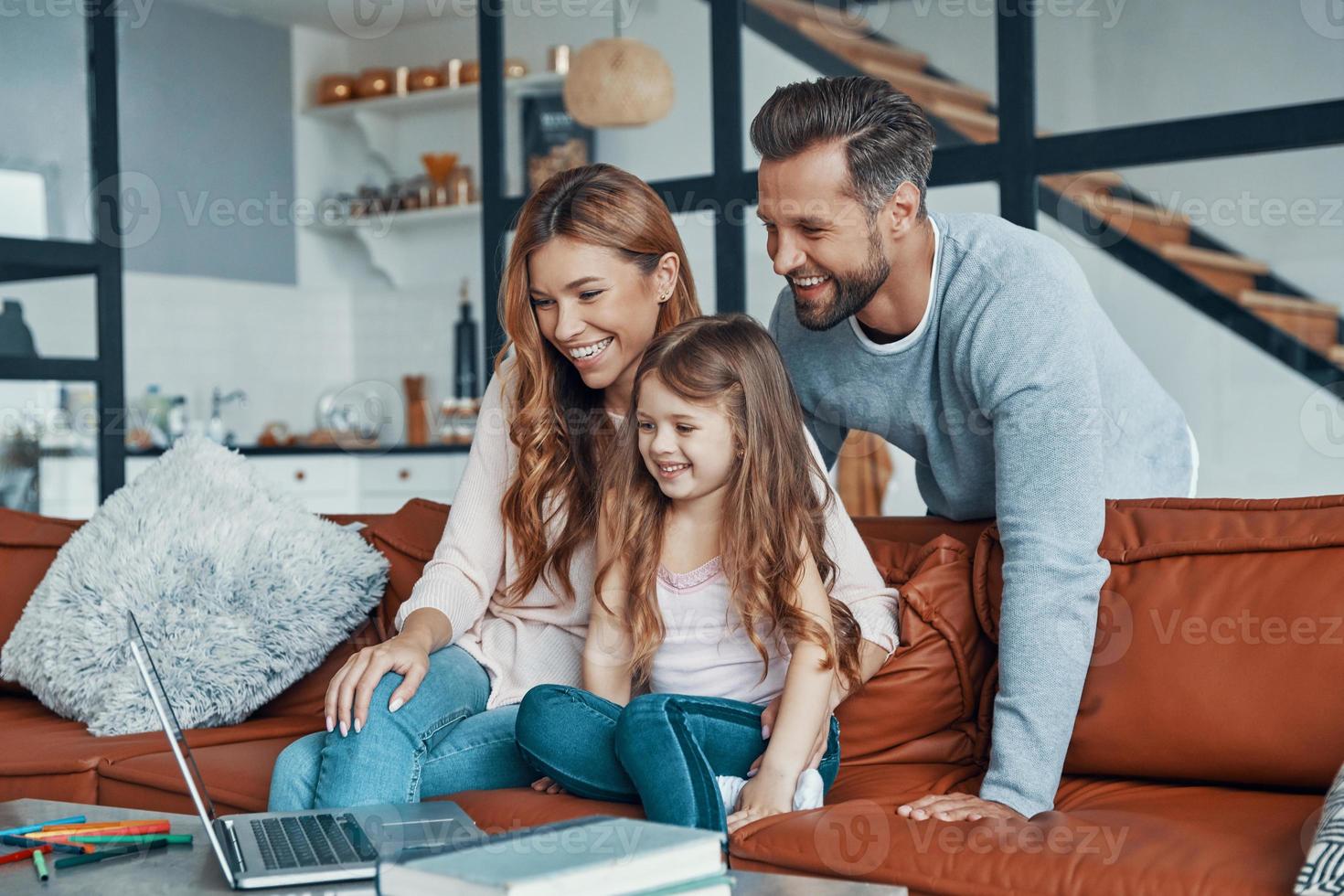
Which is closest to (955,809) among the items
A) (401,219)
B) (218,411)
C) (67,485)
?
(67,485)

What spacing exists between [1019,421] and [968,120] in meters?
2.03

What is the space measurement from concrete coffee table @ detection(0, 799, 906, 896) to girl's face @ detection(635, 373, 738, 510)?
0.65m

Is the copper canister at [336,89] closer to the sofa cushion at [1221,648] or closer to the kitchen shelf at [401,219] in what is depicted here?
the kitchen shelf at [401,219]

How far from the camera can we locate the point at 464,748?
5.78 feet

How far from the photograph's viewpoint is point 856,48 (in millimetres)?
3953

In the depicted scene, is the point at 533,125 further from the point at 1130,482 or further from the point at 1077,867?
the point at 1077,867

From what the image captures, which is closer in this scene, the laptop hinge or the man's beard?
the laptop hinge

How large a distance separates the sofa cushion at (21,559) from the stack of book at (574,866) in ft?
6.02

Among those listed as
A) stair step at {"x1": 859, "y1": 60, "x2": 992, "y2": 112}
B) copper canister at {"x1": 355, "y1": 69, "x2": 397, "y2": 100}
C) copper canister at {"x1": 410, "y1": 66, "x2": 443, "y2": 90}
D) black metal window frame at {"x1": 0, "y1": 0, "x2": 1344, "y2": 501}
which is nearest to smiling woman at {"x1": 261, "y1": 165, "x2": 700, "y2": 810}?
black metal window frame at {"x1": 0, "y1": 0, "x2": 1344, "y2": 501}

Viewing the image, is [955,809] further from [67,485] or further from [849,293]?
[67,485]

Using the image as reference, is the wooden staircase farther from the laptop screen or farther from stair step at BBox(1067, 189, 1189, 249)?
the laptop screen

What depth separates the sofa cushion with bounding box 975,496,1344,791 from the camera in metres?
1.63

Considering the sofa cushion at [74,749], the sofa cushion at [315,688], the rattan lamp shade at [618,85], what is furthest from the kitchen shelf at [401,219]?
the sofa cushion at [74,749]

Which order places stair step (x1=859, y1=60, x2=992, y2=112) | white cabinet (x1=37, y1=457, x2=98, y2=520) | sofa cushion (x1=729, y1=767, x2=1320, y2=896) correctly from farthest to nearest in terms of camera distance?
1. white cabinet (x1=37, y1=457, x2=98, y2=520)
2. stair step (x1=859, y1=60, x2=992, y2=112)
3. sofa cushion (x1=729, y1=767, x2=1320, y2=896)
